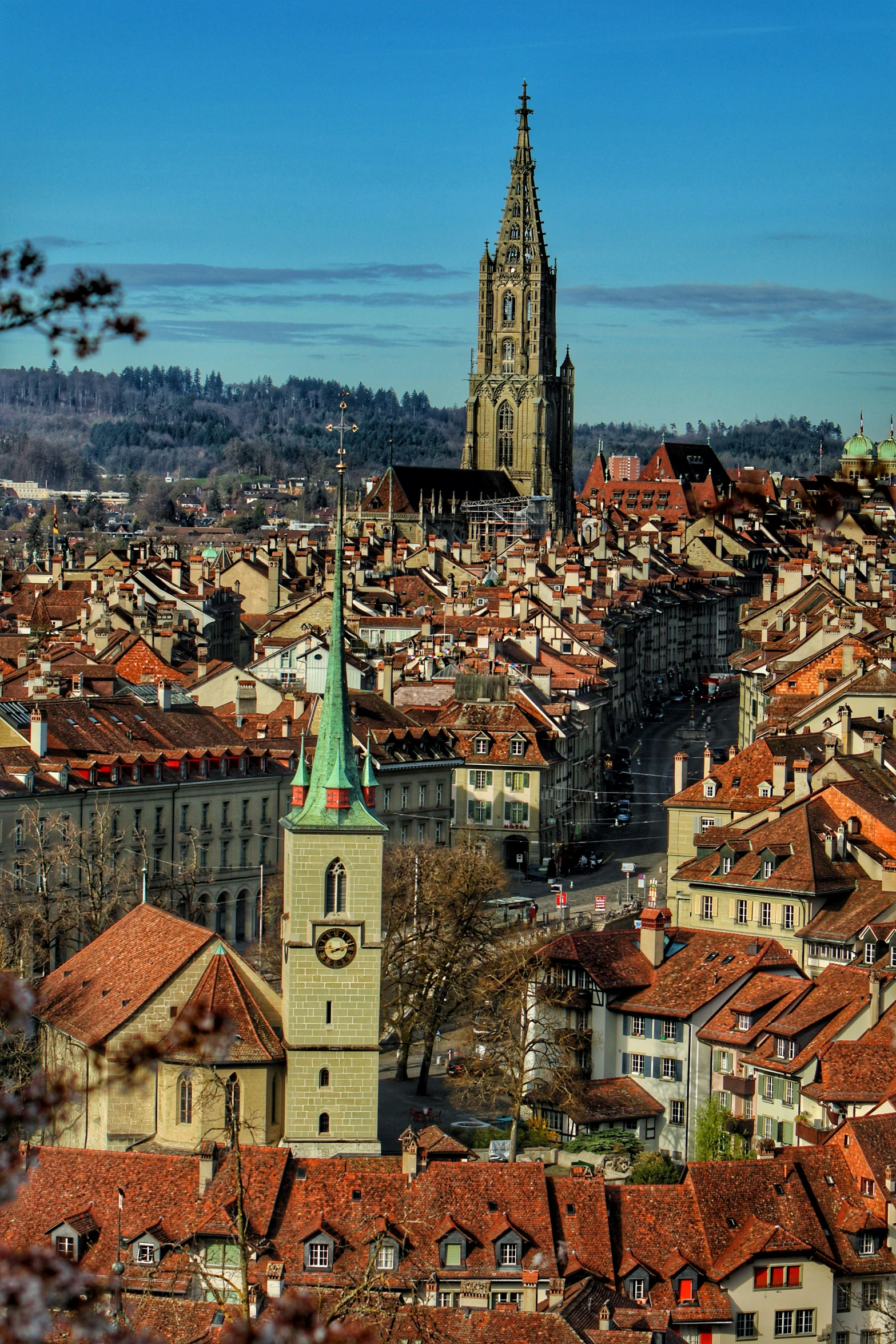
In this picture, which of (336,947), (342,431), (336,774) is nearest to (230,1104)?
(336,947)

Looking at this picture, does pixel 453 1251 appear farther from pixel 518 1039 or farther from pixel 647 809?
pixel 647 809

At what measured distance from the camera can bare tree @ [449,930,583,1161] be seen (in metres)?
57.0

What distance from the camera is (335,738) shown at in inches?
1954

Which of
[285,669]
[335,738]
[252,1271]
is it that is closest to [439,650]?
[285,669]

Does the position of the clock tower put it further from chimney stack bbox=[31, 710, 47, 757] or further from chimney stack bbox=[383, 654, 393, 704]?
chimney stack bbox=[383, 654, 393, 704]

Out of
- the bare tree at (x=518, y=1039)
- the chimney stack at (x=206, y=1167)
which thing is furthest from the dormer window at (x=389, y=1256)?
the bare tree at (x=518, y=1039)

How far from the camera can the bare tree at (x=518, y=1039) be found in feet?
187

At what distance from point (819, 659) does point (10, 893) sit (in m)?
40.2

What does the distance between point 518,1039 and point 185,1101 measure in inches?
430

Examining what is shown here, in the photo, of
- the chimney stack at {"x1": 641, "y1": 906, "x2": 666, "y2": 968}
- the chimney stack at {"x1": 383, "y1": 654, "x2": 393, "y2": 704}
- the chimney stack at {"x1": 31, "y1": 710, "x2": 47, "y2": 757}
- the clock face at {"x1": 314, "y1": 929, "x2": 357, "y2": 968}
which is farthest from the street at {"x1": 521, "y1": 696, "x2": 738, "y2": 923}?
the clock face at {"x1": 314, "y1": 929, "x2": 357, "y2": 968}

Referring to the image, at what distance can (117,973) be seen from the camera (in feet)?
171

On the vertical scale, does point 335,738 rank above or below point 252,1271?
above

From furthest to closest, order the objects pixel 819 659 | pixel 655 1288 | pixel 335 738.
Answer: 1. pixel 819 659
2. pixel 335 738
3. pixel 655 1288

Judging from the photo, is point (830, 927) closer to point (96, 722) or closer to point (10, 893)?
point (10, 893)
